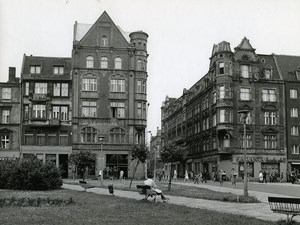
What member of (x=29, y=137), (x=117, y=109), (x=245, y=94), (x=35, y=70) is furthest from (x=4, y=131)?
(x=245, y=94)

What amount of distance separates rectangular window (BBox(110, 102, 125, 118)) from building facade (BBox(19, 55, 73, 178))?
649cm

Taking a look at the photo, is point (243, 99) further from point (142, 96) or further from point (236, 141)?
point (142, 96)

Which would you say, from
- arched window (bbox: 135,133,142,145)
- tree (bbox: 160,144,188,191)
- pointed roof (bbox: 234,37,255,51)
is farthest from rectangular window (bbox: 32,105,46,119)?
tree (bbox: 160,144,188,191)

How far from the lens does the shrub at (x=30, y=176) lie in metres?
34.8

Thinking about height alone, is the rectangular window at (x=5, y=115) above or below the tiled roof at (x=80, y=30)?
below

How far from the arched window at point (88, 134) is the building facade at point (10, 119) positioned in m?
9.99

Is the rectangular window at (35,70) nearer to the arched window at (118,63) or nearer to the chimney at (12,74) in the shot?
the chimney at (12,74)

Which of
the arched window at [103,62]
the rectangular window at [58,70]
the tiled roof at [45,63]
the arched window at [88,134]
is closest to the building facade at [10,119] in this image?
the tiled roof at [45,63]

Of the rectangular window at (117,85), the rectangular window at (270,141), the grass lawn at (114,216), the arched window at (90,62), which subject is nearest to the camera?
the grass lawn at (114,216)

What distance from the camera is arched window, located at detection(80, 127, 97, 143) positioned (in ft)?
227

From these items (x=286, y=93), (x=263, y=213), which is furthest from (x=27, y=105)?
(x=263, y=213)

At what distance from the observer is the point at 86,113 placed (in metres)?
69.8

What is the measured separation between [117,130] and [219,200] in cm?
4472

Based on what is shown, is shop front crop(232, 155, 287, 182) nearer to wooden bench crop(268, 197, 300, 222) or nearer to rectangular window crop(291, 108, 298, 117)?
rectangular window crop(291, 108, 298, 117)
